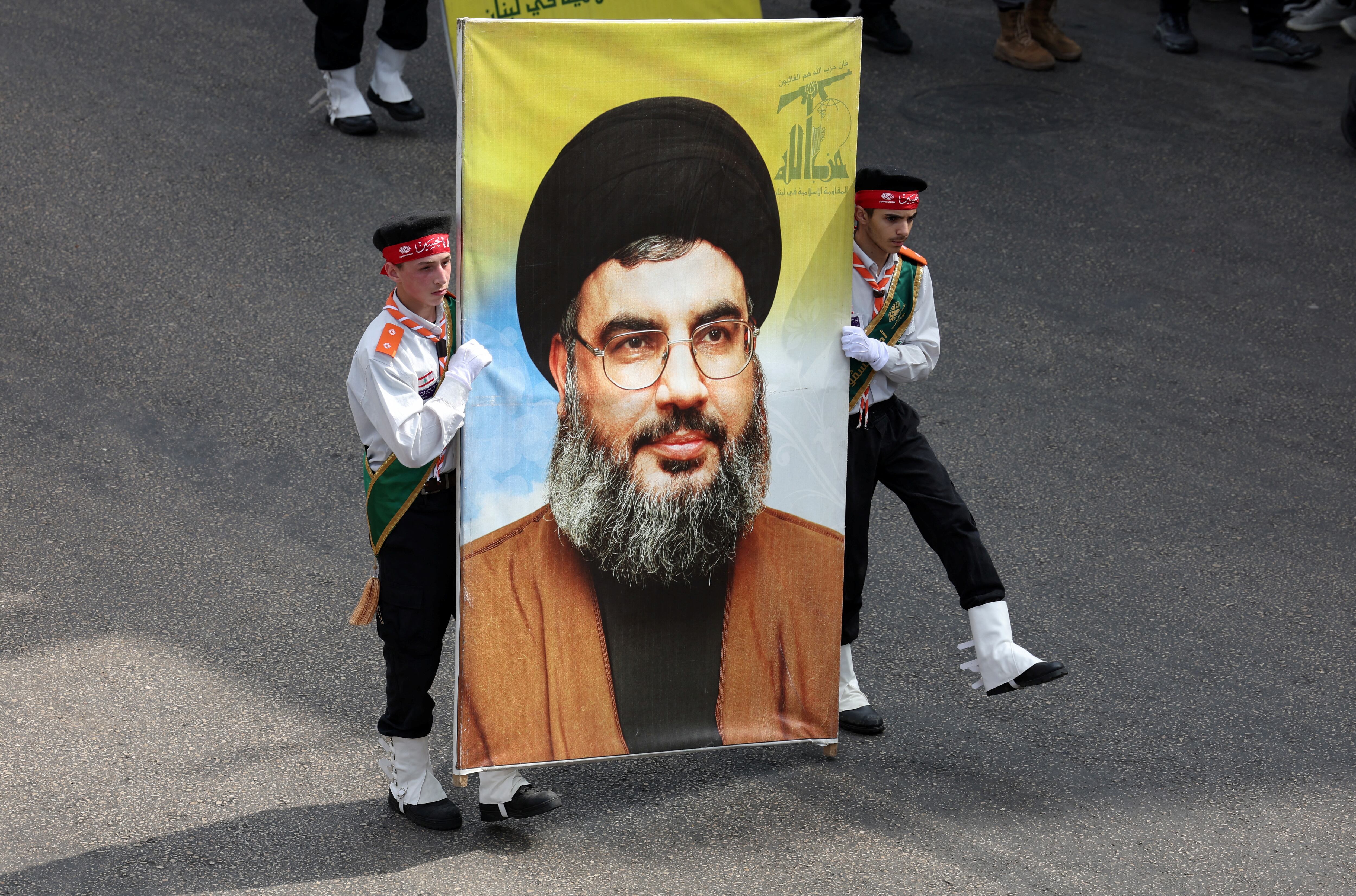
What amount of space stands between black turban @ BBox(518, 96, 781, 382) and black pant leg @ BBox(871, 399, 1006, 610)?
920mm

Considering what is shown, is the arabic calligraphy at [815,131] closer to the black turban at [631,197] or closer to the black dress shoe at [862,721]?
the black turban at [631,197]

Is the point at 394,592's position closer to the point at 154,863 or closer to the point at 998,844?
the point at 154,863

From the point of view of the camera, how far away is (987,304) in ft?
24.7

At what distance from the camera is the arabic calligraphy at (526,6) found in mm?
7762

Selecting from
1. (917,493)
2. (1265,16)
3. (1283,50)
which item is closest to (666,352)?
(917,493)

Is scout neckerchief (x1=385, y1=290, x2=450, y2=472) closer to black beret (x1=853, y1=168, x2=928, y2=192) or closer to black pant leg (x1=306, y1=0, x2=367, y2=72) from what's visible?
black beret (x1=853, y1=168, x2=928, y2=192)

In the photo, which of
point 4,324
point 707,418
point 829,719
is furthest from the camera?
point 4,324

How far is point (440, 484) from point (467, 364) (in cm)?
40

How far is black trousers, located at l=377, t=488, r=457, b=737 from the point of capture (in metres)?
3.85

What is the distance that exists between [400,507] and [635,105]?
129 cm

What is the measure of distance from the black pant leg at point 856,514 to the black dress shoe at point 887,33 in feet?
23.0

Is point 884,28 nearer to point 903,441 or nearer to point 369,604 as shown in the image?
point 903,441

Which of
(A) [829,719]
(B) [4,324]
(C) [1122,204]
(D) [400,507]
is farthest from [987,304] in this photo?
(B) [4,324]

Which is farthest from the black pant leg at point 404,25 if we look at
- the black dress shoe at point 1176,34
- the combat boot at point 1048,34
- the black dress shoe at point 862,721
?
the black dress shoe at point 1176,34
